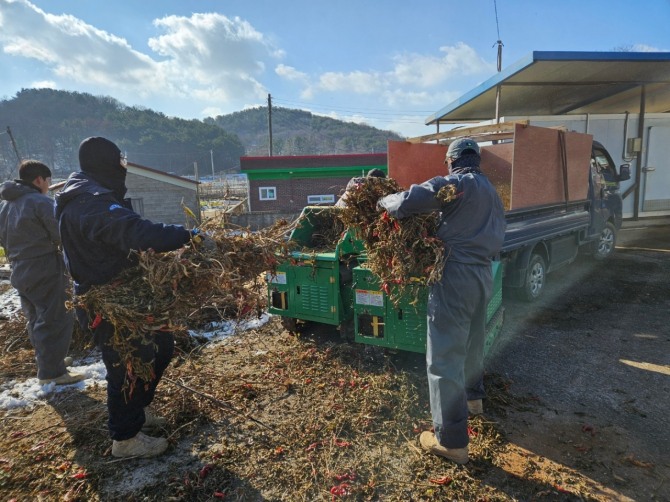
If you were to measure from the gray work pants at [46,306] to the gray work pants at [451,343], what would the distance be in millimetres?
3419

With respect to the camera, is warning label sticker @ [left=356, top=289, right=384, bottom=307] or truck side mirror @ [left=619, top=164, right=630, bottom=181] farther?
truck side mirror @ [left=619, top=164, right=630, bottom=181]

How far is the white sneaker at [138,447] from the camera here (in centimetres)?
286

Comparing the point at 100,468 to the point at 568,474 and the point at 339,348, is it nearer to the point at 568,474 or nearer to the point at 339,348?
the point at 339,348

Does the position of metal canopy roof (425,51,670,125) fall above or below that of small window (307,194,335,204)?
above

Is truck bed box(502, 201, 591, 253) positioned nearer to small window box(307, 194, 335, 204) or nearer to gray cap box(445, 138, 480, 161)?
gray cap box(445, 138, 480, 161)

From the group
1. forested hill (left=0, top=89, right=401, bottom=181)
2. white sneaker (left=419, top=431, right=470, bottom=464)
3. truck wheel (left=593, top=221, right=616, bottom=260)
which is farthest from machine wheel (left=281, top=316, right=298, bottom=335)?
forested hill (left=0, top=89, right=401, bottom=181)

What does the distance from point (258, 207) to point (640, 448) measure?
25.0 meters

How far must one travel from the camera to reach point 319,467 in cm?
278

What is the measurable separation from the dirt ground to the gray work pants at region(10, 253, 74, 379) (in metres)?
0.36

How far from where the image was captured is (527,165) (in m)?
5.54

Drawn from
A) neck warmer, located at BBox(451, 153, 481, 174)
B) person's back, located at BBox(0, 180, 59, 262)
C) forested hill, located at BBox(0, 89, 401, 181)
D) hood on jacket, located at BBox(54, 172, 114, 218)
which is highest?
forested hill, located at BBox(0, 89, 401, 181)

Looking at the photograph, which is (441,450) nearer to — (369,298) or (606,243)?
(369,298)

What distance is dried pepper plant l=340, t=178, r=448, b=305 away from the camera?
9.87ft

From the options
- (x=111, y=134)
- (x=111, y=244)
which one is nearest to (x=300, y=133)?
(x=111, y=134)
